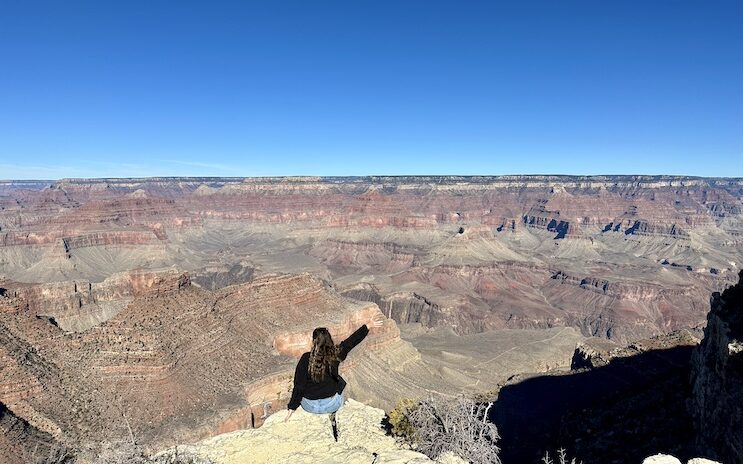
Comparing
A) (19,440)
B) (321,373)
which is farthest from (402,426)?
(19,440)

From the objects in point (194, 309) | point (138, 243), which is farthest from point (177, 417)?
point (138, 243)

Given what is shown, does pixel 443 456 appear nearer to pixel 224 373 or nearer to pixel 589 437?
pixel 589 437

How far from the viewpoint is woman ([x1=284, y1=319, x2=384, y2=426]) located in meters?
10.1

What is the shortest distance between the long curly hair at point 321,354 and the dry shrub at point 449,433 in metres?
6.82

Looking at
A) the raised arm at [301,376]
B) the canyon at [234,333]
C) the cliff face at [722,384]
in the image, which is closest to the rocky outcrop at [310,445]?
the raised arm at [301,376]

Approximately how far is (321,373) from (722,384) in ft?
65.4

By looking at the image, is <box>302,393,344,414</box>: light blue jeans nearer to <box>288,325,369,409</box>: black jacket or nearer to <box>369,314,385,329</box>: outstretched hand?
<box>288,325,369,409</box>: black jacket

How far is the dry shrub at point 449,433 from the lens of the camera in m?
15.8

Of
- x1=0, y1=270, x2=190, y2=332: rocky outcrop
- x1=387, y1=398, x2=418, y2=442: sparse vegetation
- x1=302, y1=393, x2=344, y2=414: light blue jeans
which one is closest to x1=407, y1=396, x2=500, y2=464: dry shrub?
x1=387, y1=398, x2=418, y2=442: sparse vegetation

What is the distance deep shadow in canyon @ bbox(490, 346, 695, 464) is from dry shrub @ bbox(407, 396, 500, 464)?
8927mm

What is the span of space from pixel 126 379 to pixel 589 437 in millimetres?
33353

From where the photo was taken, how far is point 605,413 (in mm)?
29359

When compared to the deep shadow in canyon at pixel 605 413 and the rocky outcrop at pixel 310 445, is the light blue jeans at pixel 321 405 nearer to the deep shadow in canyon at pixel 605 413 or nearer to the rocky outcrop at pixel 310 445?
the rocky outcrop at pixel 310 445

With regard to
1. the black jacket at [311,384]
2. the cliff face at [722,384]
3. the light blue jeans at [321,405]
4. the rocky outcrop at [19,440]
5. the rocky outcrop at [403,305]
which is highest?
the black jacket at [311,384]
